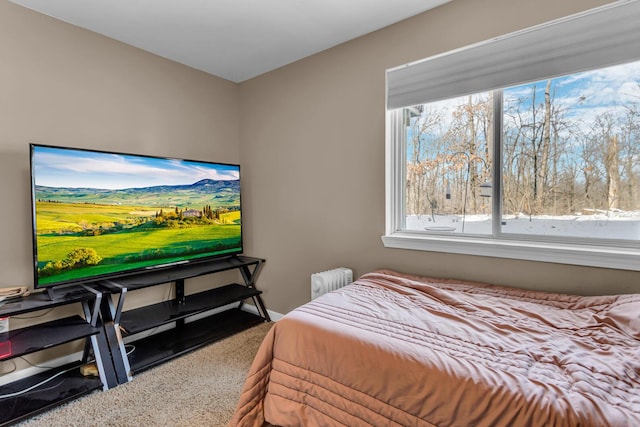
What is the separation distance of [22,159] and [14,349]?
124 centimetres

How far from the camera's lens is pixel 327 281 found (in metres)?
2.44

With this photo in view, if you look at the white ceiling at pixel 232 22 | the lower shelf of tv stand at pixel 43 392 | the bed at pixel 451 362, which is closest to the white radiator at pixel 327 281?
the bed at pixel 451 362

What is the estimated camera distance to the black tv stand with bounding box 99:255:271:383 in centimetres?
218

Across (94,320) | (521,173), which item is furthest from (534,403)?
(94,320)

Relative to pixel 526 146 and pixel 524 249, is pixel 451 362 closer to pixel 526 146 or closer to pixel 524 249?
pixel 524 249

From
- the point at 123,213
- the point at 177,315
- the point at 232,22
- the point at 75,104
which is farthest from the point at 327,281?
the point at 75,104

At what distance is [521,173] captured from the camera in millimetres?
2043

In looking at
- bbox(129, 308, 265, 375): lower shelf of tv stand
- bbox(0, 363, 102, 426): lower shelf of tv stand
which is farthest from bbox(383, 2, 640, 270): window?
bbox(0, 363, 102, 426): lower shelf of tv stand

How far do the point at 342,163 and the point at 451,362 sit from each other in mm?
1850

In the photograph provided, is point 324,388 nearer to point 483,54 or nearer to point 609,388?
point 609,388

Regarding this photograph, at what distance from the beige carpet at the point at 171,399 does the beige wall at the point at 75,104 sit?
0.70 meters

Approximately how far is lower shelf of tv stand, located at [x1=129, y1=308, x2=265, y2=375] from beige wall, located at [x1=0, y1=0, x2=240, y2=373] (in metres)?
0.36

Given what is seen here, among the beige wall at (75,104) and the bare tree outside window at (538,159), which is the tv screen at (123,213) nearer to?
the beige wall at (75,104)

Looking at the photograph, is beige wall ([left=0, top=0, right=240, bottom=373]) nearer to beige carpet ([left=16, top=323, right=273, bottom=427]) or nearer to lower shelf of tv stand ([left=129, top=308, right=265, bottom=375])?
lower shelf of tv stand ([left=129, top=308, right=265, bottom=375])
